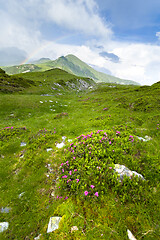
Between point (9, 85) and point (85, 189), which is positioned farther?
point (9, 85)

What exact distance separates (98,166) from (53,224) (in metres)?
3.91

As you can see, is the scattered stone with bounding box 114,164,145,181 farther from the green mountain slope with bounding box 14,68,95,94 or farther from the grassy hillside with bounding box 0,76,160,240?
the green mountain slope with bounding box 14,68,95,94

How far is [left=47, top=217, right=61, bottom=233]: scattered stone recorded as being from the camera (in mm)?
5014

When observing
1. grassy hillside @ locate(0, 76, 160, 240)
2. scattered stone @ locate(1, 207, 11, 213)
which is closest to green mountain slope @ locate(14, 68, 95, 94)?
grassy hillside @ locate(0, 76, 160, 240)

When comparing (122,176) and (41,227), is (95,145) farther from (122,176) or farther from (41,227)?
(41,227)

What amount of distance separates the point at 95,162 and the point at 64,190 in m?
2.77

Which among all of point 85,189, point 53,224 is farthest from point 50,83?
point 53,224

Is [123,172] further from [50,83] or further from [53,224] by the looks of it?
[50,83]

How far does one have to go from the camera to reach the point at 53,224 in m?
5.20

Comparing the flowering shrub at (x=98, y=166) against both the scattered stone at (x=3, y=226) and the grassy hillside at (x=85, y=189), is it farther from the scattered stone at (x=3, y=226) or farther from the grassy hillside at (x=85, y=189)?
the scattered stone at (x=3, y=226)

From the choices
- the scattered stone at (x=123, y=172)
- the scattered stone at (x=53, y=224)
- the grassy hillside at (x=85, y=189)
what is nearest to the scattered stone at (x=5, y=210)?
the grassy hillside at (x=85, y=189)

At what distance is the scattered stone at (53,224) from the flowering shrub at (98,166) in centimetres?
130

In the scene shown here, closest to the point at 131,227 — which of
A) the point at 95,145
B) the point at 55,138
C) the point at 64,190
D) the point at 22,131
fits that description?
the point at 64,190

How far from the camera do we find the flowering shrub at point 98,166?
6.09 m
